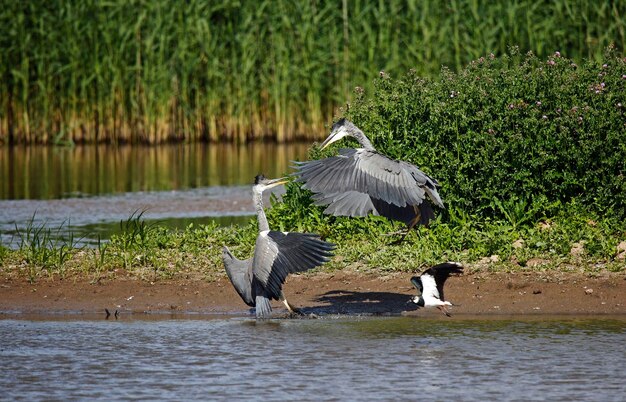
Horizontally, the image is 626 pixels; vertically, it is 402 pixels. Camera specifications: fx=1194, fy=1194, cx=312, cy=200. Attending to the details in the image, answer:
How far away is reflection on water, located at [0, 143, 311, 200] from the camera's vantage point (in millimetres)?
16500

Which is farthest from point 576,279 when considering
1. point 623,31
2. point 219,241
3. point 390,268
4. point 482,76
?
point 623,31

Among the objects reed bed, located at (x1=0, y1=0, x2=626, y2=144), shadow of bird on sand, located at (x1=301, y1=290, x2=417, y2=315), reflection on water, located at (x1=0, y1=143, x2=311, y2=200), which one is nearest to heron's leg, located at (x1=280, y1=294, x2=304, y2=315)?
shadow of bird on sand, located at (x1=301, y1=290, x2=417, y2=315)

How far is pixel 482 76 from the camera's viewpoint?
33.4ft

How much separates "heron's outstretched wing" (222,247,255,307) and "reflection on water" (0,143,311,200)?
259 inches

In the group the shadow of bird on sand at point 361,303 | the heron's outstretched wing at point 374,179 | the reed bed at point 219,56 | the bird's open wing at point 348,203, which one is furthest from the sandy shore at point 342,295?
the reed bed at point 219,56

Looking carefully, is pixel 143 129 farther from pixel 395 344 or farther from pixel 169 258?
pixel 395 344

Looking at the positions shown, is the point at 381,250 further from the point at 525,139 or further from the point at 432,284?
the point at 432,284

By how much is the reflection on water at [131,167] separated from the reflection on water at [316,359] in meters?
7.04

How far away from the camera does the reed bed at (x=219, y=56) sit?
20875mm

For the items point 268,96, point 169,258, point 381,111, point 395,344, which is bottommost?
A: point 395,344

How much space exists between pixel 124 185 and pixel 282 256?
29.3 ft

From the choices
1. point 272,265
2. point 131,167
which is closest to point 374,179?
point 272,265

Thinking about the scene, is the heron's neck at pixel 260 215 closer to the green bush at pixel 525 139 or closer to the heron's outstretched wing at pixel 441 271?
the heron's outstretched wing at pixel 441 271

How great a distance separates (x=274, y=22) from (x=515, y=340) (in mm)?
14697
